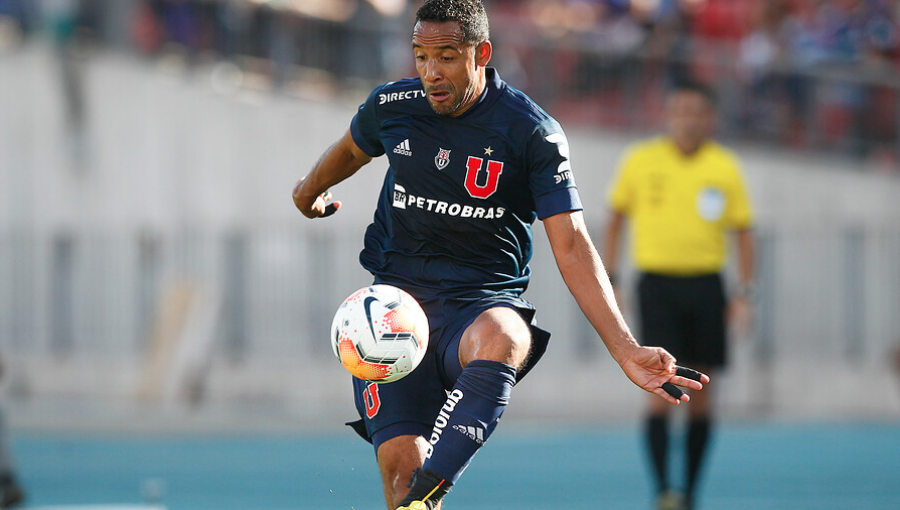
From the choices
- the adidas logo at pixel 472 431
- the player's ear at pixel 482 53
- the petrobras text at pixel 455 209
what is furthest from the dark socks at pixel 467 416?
the player's ear at pixel 482 53

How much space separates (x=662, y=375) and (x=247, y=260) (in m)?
11.0

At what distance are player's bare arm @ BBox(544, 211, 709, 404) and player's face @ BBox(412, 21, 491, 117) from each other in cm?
62

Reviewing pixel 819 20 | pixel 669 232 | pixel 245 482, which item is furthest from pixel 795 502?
pixel 819 20

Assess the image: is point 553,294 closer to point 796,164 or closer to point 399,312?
point 796,164

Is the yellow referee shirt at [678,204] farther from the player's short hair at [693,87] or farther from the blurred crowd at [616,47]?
the blurred crowd at [616,47]

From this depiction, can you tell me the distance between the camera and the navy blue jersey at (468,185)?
16.8ft

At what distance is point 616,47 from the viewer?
15.3 meters

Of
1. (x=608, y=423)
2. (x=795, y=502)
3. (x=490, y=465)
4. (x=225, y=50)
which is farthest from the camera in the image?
(x=225, y=50)

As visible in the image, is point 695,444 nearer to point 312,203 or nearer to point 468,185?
point 312,203

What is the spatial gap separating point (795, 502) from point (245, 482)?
160 inches

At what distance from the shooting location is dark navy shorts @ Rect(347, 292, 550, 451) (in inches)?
205

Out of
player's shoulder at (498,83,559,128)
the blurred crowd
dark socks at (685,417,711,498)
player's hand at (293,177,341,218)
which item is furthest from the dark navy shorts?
the blurred crowd

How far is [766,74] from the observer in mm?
14812

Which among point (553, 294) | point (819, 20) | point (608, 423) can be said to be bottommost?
point (608, 423)
